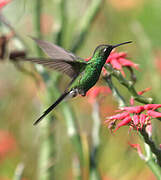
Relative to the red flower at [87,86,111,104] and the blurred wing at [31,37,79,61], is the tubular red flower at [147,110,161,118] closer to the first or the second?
the blurred wing at [31,37,79,61]

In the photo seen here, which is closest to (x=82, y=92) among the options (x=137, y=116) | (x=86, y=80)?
(x=86, y=80)

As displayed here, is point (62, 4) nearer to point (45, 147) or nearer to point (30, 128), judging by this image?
point (45, 147)

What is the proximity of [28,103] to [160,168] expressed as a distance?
7.73ft

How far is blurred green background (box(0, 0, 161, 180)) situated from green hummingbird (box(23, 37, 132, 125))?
643 millimetres

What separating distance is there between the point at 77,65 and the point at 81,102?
2.08 m

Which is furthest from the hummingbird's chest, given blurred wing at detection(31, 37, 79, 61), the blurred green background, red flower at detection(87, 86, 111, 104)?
the blurred green background

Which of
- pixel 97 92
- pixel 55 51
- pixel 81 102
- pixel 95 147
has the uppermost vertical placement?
pixel 55 51

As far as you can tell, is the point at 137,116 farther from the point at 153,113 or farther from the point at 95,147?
the point at 95,147

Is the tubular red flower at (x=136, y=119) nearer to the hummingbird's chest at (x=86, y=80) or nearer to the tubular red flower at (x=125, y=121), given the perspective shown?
the tubular red flower at (x=125, y=121)

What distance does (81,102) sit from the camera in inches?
152

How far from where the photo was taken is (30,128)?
348cm

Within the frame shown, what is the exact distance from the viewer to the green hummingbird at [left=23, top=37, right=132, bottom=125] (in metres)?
1.66

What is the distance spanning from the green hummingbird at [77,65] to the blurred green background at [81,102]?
2.11ft

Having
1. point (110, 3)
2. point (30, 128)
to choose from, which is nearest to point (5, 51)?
point (30, 128)
